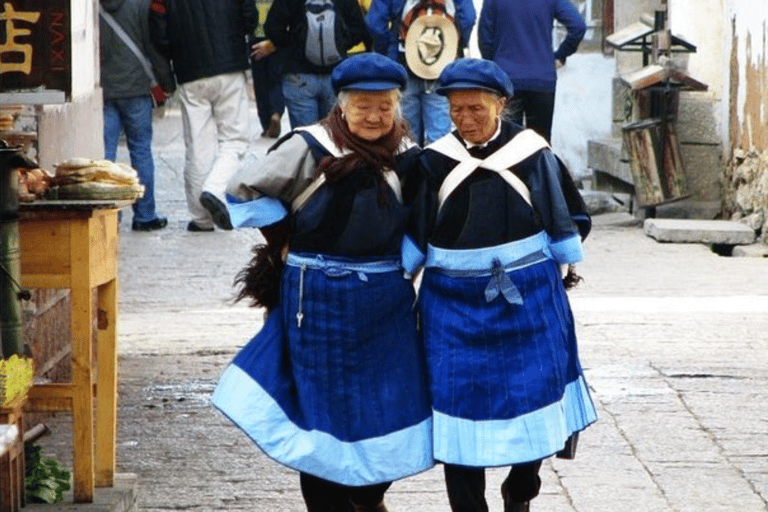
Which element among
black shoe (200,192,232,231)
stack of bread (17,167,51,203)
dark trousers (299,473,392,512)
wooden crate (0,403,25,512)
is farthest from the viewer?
black shoe (200,192,232,231)

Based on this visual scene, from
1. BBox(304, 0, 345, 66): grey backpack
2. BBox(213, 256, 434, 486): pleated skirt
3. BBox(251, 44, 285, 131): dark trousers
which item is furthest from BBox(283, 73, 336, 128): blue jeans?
BBox(213, 256, 434, 486): pleated skirt

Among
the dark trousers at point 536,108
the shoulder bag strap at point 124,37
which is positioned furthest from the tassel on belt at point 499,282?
the dark trousers at point 536,108

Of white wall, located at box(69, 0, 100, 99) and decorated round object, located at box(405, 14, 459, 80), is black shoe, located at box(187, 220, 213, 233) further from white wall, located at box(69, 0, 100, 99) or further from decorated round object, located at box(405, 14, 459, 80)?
white wall, located at box(69, 0, 100, 99)

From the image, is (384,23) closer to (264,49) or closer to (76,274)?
(264,49)

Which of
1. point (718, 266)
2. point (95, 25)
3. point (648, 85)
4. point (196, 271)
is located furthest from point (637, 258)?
point (95, 25)

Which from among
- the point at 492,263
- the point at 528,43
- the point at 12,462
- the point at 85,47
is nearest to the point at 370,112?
the point at 492,263

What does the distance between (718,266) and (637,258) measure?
0.65 metres

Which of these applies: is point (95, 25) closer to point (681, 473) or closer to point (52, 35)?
point (52, 35)

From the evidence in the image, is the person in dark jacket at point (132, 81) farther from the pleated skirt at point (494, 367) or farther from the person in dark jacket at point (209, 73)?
the pleated skirt at point (494, 367)

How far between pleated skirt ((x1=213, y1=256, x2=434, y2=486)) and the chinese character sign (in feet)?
4.52

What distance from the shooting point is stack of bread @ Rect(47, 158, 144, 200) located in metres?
6.11

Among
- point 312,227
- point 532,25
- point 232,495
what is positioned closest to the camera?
point 312,227

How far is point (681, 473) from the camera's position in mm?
6762

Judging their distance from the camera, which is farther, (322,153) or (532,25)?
(532,25)
